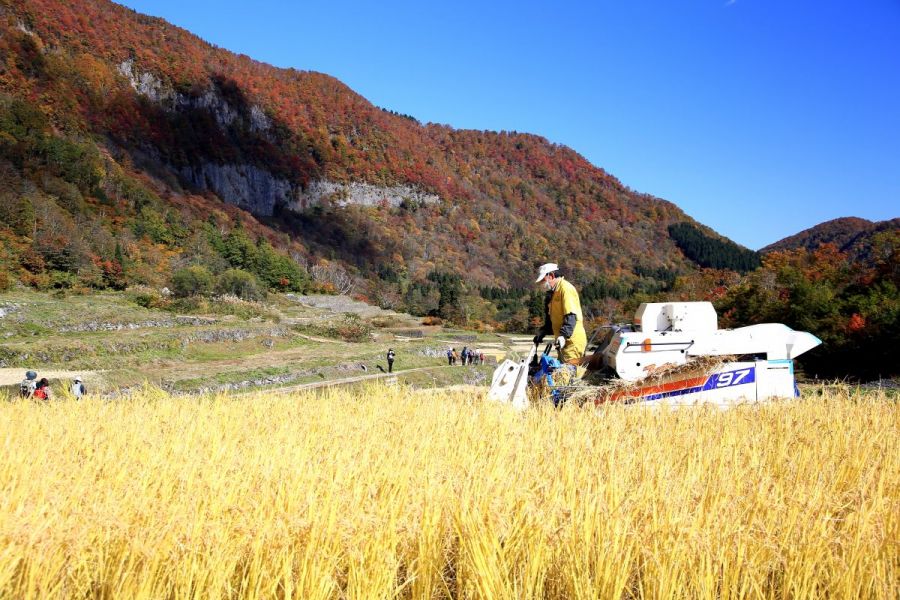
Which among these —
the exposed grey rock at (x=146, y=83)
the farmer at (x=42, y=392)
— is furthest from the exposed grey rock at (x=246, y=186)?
the farmer at (x=42, y=392)

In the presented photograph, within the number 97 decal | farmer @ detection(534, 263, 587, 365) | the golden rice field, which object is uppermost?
farmer @ detection(534, 263, 587, 365)

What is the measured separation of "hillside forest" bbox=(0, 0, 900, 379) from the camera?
114 feet

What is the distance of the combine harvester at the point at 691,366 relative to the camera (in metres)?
6.41

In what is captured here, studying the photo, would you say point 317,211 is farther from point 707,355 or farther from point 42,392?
point 707,355

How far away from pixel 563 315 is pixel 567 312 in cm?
7

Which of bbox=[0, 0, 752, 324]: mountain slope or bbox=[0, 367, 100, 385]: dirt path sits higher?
bbox=[0, 0, 752, 324]: mountain slope

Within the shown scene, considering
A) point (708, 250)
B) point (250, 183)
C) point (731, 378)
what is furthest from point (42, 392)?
point (708, 250)

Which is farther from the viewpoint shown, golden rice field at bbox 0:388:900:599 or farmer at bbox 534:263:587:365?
farmer at bbox 534:263:587:365

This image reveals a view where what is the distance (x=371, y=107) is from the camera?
154250 mm

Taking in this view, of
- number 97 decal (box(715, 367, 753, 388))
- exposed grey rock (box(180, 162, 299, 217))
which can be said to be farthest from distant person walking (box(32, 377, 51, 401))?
exposed grey rock (box(180, 162, 299, 217))

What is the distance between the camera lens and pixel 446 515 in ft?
8.62

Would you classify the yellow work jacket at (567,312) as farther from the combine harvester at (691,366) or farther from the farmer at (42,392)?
the farmer at (42,392)

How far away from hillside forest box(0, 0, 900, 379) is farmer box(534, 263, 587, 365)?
41.9 ft

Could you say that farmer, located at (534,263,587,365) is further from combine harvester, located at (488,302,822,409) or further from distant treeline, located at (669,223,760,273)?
distant treeline, located at (669,223,760,273)
